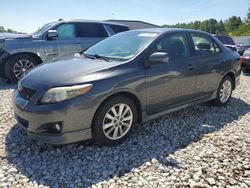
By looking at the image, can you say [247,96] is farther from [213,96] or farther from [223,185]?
[223,185]

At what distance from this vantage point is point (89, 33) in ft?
27.1

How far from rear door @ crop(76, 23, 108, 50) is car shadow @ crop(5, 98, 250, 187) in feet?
14.6

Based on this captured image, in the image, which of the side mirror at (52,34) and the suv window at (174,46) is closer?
the suv window at (174,46)

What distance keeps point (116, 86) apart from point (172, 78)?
1.13 m

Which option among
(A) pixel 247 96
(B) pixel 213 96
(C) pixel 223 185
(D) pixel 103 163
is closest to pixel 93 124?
(D) pixel 103 163

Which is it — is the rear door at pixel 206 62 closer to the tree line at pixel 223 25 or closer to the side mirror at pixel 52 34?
the side mirror at pixel 52 34

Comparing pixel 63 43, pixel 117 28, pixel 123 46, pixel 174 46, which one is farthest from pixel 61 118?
pixel 117 28

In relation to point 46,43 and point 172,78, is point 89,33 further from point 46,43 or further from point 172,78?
point 172,78

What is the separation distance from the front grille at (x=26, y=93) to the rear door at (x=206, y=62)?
2.74 m

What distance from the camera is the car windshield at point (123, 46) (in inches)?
157

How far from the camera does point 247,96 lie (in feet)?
21.2

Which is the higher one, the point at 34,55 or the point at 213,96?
the point at 34,55

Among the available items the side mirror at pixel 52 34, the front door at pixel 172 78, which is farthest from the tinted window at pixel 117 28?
the front door at pixel 172 78

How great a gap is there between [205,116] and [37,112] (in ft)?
10.1
